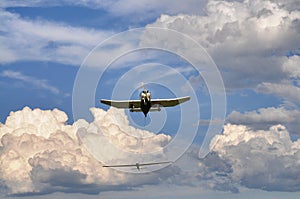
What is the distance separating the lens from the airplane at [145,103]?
152125 millimetres

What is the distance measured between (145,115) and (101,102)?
21215 mm

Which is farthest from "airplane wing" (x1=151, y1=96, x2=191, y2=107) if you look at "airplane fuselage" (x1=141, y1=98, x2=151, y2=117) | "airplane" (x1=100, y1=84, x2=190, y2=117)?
"airplane fuselage" (x1=141, y1=98, x2=151, y2=117)

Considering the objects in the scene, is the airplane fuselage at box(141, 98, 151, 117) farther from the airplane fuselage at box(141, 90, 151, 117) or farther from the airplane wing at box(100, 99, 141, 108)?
the airplane wing at box(100, 99, 141, 108)

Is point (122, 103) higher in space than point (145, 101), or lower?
higher

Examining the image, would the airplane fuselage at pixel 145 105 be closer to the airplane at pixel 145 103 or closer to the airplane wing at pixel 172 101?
the airplane at pixel 145 103

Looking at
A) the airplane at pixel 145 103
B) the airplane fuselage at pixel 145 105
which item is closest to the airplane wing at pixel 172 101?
the airplane at pixel 145 103

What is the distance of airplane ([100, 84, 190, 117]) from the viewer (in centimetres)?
15212

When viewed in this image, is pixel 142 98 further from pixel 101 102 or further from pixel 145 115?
pixel 101 102

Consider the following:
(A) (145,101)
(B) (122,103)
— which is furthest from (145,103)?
(B) (122,103)

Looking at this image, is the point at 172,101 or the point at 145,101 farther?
the point at 172,101

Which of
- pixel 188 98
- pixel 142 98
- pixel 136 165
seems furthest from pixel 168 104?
pixel 136 165

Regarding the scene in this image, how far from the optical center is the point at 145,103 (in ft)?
498

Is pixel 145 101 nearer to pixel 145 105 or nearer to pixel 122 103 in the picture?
pixel 145 105

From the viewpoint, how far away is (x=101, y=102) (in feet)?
547
